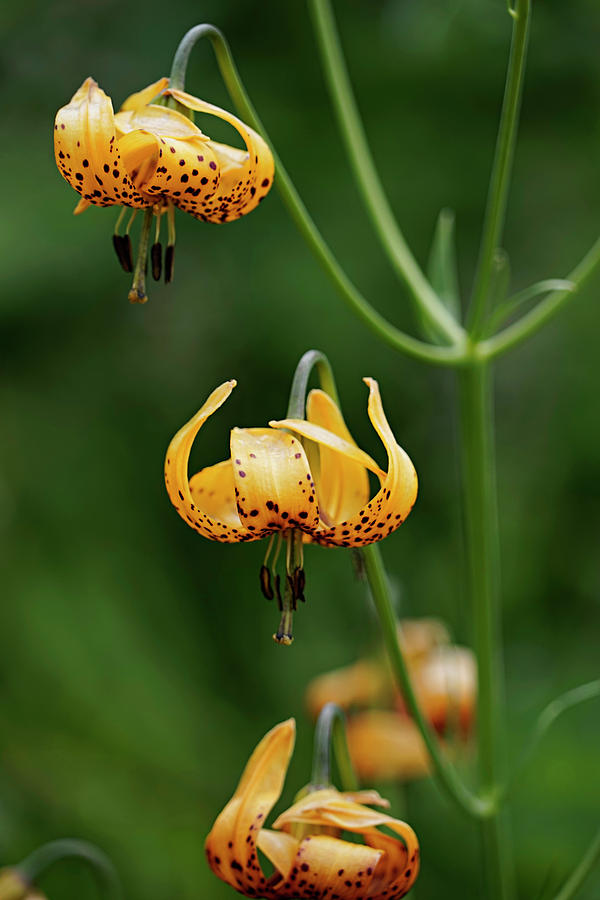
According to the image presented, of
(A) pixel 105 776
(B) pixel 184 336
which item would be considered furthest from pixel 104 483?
(A) pixel 105 776

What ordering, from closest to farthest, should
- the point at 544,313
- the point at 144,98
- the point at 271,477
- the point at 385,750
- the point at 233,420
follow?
1. the point at 271,477
2. the point at 144,98
3. the point at 544,313
4. the point at 385,750
5. the point at 233,420

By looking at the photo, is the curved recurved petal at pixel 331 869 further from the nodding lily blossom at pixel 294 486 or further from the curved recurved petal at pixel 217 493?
the curved recurved petal at pixel 217 493

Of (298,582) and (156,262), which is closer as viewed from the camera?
(298,582)

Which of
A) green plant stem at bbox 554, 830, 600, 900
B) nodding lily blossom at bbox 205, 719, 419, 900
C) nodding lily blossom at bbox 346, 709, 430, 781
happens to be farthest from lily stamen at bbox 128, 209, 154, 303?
nodding lily blossom at bbox 346, 709, 430, 781

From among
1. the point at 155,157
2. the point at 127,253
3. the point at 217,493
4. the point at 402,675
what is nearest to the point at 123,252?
the point at 127,253

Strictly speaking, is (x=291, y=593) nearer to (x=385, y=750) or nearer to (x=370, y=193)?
(x=370, y=193)

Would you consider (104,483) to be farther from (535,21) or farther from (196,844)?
(535,21)
